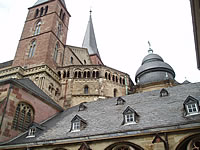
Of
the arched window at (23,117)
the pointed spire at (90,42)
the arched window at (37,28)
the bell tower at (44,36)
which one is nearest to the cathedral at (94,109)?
the arched window at (23,117)

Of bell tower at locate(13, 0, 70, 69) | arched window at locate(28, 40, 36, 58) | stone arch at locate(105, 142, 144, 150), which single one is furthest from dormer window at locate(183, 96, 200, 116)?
arched window at locate(28, 40, 36, 58)

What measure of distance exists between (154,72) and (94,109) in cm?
1617

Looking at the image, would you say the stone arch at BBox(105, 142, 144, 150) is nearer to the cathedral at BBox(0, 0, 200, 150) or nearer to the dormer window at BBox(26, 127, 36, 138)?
the cathedral at BBox(0, 0, 200, 150)

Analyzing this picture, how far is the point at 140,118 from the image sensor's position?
14008 mm

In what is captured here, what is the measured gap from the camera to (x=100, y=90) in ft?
105

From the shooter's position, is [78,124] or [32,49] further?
[32,49]

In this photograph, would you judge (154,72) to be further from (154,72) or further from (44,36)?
(44,36)

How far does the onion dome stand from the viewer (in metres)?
30.7

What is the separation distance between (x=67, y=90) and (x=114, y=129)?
19.9 m

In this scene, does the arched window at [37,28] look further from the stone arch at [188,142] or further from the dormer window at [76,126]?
the stone arch at [188,142]

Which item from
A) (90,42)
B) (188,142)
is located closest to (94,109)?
(188,142)

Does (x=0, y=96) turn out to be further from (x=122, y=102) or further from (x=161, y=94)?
(x=161, y=94)

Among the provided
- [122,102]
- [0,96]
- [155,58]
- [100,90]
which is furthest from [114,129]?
[155,58]

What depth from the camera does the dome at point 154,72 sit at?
30734 mm
